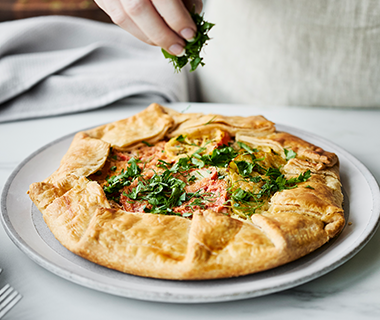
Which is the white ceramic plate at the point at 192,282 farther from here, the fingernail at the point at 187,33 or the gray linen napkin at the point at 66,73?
the gray linen napkin at the point at 66,73

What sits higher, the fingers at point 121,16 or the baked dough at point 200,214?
the fingers at point 121,16

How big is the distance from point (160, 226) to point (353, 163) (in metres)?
1.90

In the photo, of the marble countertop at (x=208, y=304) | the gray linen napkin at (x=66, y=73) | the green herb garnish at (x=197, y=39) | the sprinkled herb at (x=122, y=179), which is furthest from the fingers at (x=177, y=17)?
the gray linen napkin at (x=66, y=73)

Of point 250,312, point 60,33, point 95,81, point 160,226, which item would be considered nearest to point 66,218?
point 160,226

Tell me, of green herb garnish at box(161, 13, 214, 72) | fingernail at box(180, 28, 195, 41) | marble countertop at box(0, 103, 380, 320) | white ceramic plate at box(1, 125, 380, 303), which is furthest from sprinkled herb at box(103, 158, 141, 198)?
fingernail at box(180, 28, 195, 41)

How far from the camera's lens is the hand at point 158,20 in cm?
258

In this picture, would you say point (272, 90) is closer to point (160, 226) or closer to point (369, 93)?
point (369, 93)

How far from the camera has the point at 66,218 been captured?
8.24ft

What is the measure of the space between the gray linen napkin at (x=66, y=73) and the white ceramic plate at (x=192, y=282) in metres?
2.13

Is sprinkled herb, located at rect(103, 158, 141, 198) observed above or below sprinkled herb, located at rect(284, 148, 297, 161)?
above

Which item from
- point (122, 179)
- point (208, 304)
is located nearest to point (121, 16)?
point (122, 179)

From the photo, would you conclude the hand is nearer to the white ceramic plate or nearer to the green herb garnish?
the green herb garnish

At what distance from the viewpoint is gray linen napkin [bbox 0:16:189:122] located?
5.00 m

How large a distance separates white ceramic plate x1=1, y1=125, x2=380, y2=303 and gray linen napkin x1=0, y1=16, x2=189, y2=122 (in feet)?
7.00
